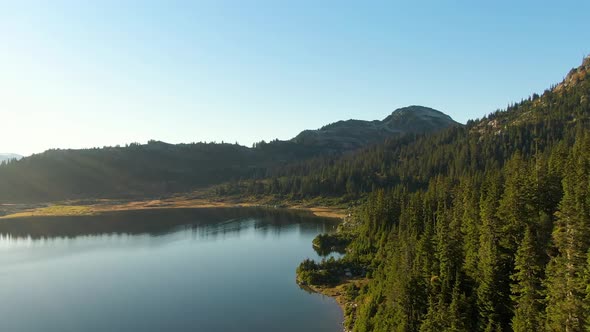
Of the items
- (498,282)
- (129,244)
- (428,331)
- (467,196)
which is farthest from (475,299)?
(129,244)

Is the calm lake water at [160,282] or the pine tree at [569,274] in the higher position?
the pine tree at [569,274]

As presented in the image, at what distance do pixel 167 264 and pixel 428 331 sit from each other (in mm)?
83781

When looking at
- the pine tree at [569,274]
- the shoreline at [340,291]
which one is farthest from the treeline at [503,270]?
the shoreline at [340,291]

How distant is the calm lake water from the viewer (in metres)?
70.6

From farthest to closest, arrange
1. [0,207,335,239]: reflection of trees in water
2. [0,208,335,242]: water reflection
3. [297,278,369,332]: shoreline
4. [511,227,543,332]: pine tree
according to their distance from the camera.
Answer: [0,207,335,239]: reflection of trees in water → [0,208,335,242]: water reflection → [297,278,369,332]: shoreline → [511,227,543,332]: pine tree

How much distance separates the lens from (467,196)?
7700 cm

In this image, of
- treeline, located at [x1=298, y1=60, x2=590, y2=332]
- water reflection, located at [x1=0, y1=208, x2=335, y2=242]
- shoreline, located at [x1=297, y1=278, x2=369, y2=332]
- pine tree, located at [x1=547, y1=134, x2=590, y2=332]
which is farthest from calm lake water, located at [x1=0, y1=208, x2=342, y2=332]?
pine tree, located at [x1=547, y1=134, x2=590, y2=332]

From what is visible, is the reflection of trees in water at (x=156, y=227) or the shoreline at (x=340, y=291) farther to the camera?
the reflection of trees in water at (x=156, y=227)

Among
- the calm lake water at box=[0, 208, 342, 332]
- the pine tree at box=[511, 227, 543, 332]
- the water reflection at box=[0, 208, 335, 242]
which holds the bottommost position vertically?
the calm lake water at box=[0, 208, 342, 332]

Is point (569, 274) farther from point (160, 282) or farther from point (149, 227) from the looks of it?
point (149, 227)

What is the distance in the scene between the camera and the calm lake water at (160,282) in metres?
70.6

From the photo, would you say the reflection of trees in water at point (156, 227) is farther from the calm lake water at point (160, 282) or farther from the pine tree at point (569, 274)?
the pine tree at point (569, 274)

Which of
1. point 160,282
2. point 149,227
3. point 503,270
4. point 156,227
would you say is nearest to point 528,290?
point 503,270

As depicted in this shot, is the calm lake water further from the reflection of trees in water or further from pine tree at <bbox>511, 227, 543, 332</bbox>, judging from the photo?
pine tree at <bbox>511, 227, 543, 332</bbox>
